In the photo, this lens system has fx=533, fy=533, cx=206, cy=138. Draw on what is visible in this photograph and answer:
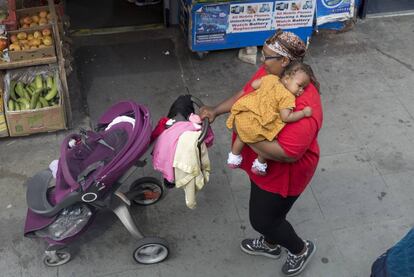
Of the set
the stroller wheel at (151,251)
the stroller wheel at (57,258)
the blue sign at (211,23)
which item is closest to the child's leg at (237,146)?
the stroller wheel at (151,251)

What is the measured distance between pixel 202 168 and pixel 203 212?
0.99 metres

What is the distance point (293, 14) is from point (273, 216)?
313cm

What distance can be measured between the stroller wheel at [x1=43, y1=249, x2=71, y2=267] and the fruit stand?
142cm

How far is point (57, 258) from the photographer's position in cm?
400

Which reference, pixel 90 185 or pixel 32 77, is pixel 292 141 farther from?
pixel 32 77

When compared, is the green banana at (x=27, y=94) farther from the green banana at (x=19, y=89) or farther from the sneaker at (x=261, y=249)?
the sneaker at (x=261, y=249)

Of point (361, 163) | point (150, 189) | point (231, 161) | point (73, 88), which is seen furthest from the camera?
point (73, 88)

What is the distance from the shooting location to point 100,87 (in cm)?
570

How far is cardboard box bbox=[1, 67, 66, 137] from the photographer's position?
4812 mm

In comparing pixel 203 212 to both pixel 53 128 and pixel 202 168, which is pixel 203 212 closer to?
pixel 202 168

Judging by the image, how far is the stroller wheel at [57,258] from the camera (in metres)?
3.98

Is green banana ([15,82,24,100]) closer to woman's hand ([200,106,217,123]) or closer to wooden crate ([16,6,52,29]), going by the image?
wooden crate ([16,6,52,29])

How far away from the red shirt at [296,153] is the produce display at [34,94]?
2359mm

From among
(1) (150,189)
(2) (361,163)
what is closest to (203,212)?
(1) (150,189)
